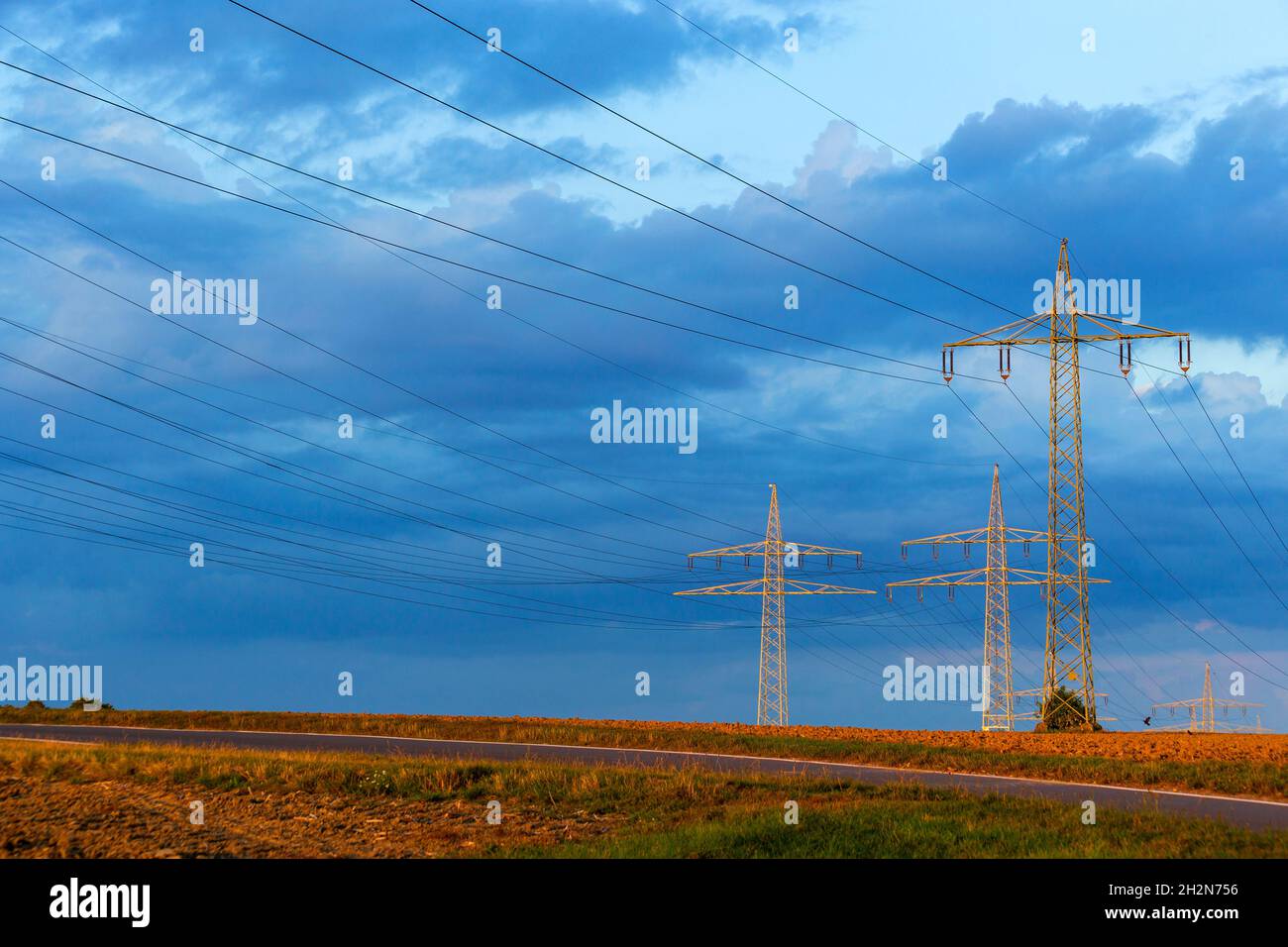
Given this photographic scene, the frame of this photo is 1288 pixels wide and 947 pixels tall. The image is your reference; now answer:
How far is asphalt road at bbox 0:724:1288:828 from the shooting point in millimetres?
22953

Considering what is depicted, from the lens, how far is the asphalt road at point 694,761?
23.0 m

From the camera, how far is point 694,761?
32000mm

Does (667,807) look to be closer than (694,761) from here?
Yes

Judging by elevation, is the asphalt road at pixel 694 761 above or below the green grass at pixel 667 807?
below

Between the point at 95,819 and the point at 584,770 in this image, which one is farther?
the point at 584,770

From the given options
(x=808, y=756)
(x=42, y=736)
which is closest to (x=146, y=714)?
(x=42, y=736)

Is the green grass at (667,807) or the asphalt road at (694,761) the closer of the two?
the green grass at (667,807)

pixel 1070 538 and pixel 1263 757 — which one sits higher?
pixel 1070 538

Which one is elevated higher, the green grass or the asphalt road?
the green grass

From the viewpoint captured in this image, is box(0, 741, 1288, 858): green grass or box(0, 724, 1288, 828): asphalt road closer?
box(0, 741, 1288, 858): green grass

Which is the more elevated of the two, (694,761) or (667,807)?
(667,807)
